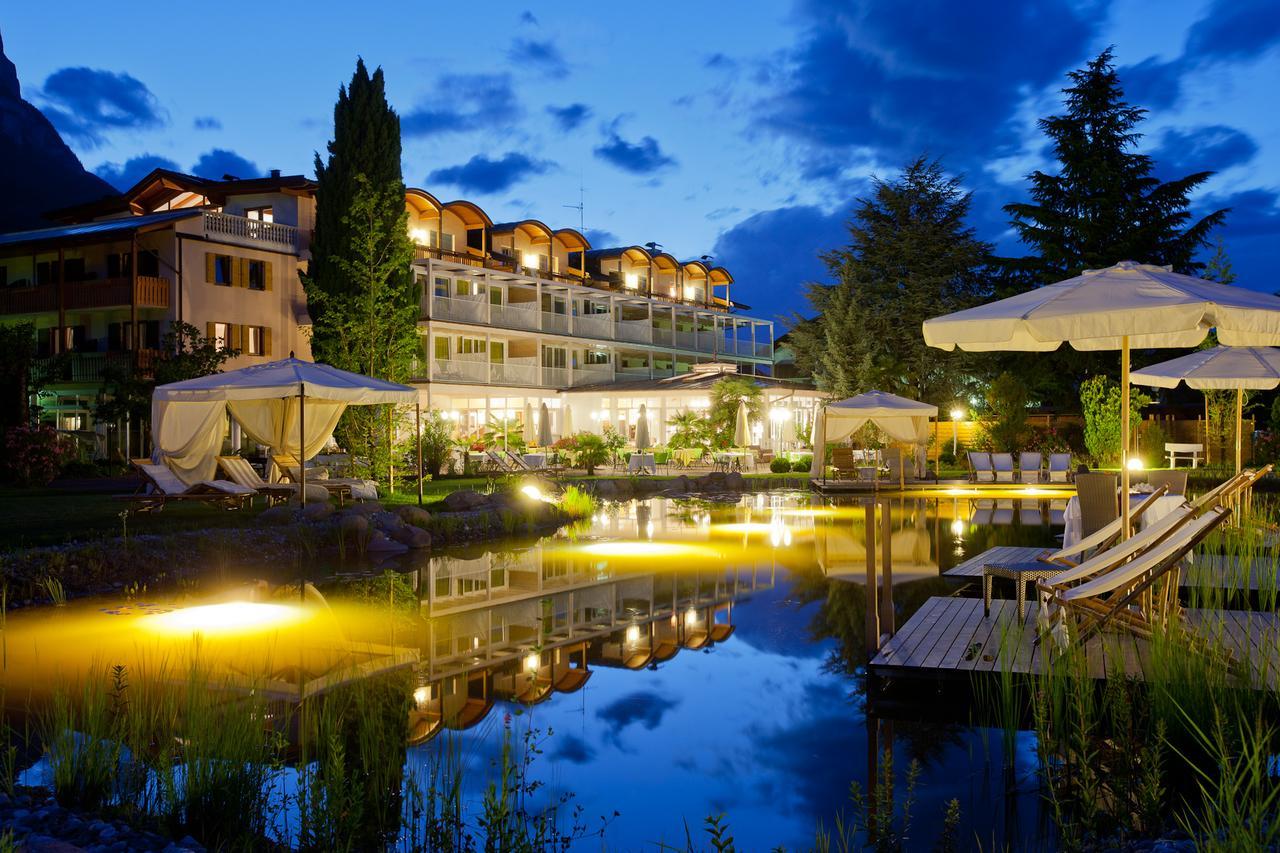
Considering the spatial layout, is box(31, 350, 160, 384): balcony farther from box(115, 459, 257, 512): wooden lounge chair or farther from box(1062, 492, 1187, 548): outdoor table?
box(1062, 492, 1187, 548): outdoor table

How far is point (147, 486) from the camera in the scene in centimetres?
1603

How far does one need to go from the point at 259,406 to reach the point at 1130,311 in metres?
14.8

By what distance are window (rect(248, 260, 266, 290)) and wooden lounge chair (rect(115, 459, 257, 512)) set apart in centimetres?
1724

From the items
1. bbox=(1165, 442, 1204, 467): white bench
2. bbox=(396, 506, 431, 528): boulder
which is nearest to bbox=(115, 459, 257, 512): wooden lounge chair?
bbox=(396, 506, 431, 528): boulder

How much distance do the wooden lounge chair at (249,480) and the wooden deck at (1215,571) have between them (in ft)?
32.7

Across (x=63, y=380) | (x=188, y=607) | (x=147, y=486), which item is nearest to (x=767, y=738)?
(x=188, y=607)

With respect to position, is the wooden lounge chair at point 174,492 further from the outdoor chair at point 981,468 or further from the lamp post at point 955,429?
the lamp post at point 955,429

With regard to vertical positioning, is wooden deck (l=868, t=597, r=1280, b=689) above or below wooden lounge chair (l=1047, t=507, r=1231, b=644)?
below

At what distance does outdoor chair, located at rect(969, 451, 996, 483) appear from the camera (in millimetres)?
25484

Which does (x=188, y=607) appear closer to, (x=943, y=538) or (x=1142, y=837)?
(x=1142, y=837)

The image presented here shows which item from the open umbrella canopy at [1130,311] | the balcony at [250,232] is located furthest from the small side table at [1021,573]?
the balcony at [250,232]

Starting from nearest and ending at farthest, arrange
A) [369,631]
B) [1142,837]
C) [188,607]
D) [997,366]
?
1. [1142,837]
2. [369,631]
3. [188,607]
4. [997,366]

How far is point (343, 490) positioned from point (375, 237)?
5.19 metres

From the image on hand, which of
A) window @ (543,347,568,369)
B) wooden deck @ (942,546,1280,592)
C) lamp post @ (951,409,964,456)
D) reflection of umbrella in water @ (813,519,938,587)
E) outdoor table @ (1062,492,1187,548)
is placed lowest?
reflection of umbrella in water @ (813,519,938,587)
